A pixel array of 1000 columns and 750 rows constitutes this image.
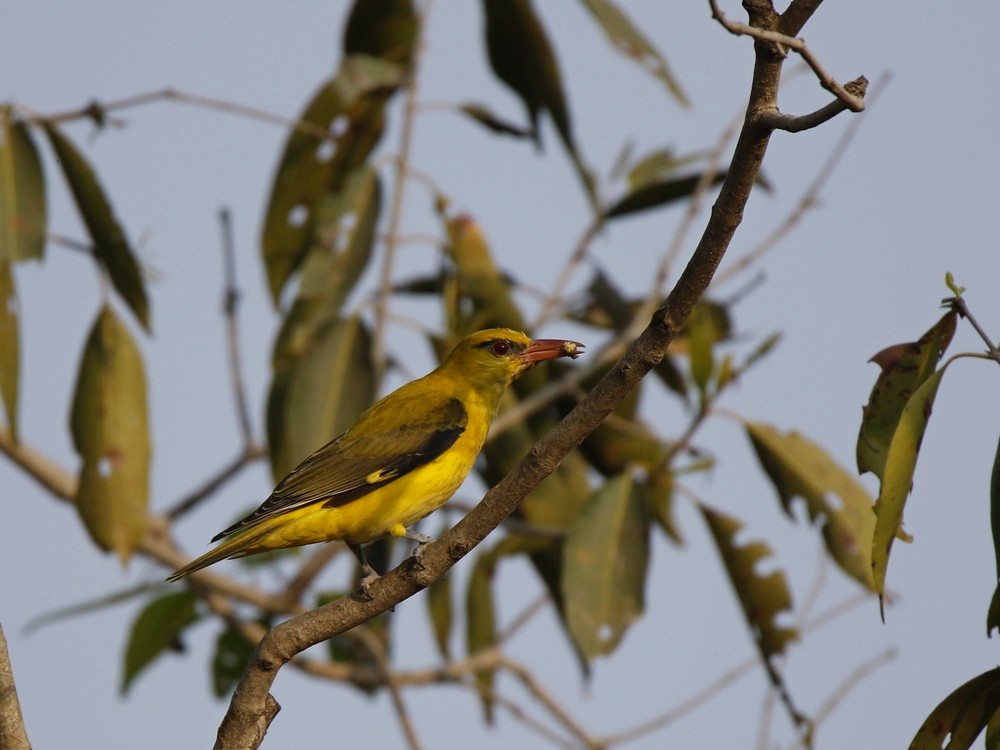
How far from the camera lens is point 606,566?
17.6ft

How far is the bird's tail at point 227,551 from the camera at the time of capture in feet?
13.3

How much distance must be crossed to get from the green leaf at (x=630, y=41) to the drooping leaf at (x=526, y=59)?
578mm

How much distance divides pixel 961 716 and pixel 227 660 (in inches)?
198

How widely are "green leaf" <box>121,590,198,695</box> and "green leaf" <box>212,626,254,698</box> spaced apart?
0.73 ft

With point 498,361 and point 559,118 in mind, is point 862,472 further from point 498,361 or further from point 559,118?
point 559,118

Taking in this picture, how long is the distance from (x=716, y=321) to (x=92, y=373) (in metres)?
3.14

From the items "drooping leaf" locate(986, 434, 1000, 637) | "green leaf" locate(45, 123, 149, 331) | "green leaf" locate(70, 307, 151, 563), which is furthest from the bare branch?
"green leaf" locate(45, 123, 149, 331)

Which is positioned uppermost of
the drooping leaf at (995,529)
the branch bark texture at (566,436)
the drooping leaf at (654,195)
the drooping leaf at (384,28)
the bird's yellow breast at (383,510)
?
the drooping leaf at (384,28)

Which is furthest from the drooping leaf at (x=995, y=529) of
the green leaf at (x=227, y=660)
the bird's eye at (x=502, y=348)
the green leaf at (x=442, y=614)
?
the green leaf at (x=227, y=660)

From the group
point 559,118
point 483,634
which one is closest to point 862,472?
point 559,118

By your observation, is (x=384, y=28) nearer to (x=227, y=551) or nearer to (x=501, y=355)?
(x=501, y=355)

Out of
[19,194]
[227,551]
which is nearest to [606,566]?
[227,551]

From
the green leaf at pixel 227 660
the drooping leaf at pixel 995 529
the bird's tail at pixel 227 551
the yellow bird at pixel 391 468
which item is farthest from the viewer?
the green leaf at pixel 227 660

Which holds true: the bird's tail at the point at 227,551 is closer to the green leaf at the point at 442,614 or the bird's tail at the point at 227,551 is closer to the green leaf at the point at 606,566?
the green leaf at the point at 606,566
